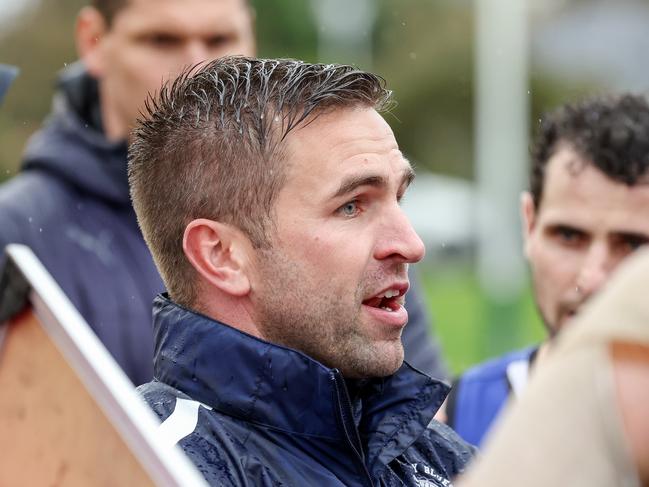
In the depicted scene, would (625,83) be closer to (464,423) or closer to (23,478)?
(464,423)

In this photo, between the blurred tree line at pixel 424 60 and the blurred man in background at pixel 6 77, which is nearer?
the blurred man in background at pixel 6 77

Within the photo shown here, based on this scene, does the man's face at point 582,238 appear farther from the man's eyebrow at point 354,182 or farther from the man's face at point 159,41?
the man's eyebrow at point 354,182

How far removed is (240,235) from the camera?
108 inches

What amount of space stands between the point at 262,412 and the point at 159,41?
8.49 ft

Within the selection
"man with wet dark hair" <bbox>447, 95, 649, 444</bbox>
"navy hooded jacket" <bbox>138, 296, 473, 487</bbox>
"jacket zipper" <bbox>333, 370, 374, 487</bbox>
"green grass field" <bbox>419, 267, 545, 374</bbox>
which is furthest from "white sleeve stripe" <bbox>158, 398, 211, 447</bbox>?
"green grass field" <bbox>419, 267, 545, 374</bbox>

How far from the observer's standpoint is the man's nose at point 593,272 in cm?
429

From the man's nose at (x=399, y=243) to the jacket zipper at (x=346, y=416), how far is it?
32cm

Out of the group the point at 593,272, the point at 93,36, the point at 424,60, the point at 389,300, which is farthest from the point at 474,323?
the point at 389,300

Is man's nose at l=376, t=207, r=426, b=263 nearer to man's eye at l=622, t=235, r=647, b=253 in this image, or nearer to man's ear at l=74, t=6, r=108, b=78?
man's eye at l=622, t=235, r=647, b=253

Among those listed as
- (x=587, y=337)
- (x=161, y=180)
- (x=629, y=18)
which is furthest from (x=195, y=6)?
(x=629, y=18)

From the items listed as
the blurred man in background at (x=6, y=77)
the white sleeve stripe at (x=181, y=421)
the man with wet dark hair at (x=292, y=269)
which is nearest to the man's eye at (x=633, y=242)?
the man with wet dark hair at (x=292, y=269)

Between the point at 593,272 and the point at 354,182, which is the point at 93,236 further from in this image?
the point at 354,182

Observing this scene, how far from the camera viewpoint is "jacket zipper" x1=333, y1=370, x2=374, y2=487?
2.50 metres

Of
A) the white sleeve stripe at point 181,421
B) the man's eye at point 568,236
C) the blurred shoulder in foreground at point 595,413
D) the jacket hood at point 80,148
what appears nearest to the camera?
the blurred shoulder in foreground at point 595,413
